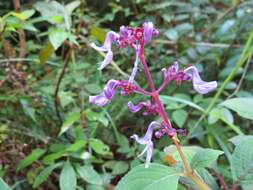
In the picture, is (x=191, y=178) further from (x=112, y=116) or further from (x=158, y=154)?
(x=112, y=116)

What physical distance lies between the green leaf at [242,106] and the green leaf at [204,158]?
15 cm

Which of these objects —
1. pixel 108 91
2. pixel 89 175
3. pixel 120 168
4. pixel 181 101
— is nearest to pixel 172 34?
pixel 181 101

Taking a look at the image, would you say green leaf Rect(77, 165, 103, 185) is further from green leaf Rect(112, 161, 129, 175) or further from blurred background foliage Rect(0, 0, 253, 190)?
green leaf Rect(112, 161, 129, 175)

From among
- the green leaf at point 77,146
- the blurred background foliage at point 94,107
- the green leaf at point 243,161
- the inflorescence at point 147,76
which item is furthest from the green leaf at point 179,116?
the inflorescence at point 147,76

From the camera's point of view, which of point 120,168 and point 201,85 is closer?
point 201,85

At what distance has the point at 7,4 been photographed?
7.69 feet

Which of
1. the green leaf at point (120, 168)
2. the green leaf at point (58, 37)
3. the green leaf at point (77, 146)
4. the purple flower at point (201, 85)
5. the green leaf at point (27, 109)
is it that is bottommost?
the green leaf at point (120, 168)

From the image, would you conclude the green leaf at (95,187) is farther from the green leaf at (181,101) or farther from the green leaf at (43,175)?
the green leaf at (181,101)

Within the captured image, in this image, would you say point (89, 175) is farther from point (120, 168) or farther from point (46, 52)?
point (46, 52)

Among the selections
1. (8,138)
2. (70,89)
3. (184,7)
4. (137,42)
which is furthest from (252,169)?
(184,7)

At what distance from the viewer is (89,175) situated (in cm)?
125

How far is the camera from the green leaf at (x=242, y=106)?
38.0 inches

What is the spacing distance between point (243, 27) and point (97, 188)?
1.07 meters

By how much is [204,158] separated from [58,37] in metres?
0.68
